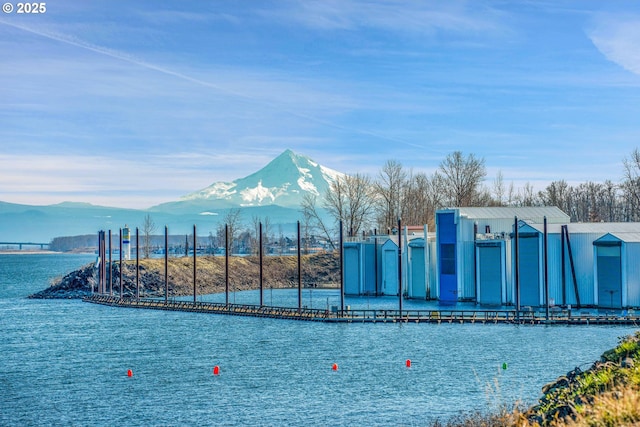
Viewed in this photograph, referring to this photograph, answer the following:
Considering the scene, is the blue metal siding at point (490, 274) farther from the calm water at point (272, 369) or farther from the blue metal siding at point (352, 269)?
the blue metal siding at point (352, 269)

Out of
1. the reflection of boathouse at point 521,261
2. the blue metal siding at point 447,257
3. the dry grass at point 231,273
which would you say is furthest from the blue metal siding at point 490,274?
the dry grass at point 231,273

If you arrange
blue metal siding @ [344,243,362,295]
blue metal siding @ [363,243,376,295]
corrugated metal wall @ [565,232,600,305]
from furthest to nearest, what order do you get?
blue metal siding @ [344,243,362,295] < blue metal siding @ [363,243,376,295] < corrugated metal wall @ [565,232,600,305]

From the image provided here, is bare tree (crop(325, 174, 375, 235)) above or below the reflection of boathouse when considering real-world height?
above

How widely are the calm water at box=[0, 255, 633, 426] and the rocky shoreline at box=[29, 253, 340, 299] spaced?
39890mm

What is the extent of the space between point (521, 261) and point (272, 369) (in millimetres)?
33056

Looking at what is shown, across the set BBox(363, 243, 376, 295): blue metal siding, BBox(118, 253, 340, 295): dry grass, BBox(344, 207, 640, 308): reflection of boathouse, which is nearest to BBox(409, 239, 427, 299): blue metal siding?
BBox(344, 207, 640, 308): reflection of boathouse

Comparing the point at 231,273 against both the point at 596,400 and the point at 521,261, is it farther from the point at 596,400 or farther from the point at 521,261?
the point at 596,400

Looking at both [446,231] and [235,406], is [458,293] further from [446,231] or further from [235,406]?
[235,406]

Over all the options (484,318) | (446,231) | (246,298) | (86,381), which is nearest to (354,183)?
(246,298)

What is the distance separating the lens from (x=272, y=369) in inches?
1811

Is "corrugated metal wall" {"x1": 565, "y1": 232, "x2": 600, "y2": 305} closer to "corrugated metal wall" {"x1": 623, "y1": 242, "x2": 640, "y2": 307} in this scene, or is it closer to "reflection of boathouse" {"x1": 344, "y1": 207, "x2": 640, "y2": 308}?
"reflection of boathouse" {"x1": 344, "y1": 207, "x2": 640, "y2": 308}

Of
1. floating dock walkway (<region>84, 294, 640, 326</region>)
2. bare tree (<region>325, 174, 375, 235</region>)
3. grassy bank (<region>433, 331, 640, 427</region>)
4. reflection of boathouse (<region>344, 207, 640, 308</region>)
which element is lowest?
floating dock walkway (<region>84, 294, 640, 326</region>)

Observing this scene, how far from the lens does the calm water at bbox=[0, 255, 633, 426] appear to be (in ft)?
114

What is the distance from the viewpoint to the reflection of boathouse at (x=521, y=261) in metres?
67.7
